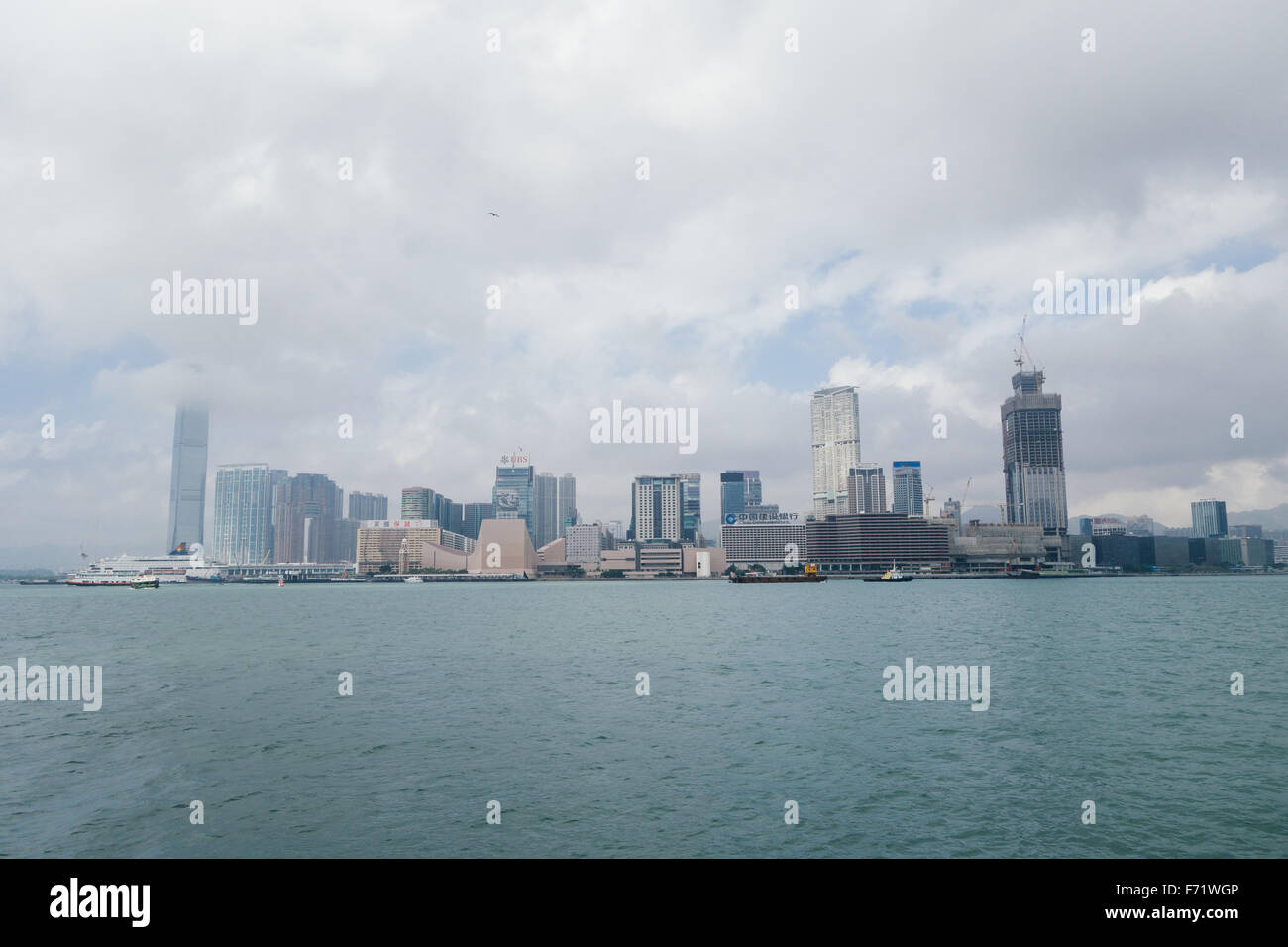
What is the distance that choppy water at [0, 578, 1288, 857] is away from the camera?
16422mm

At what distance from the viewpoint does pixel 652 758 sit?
2247cm

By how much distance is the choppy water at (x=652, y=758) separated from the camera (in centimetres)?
1642

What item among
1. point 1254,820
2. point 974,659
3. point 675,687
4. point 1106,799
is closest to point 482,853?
point 1106,799

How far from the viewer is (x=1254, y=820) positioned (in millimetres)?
17250
